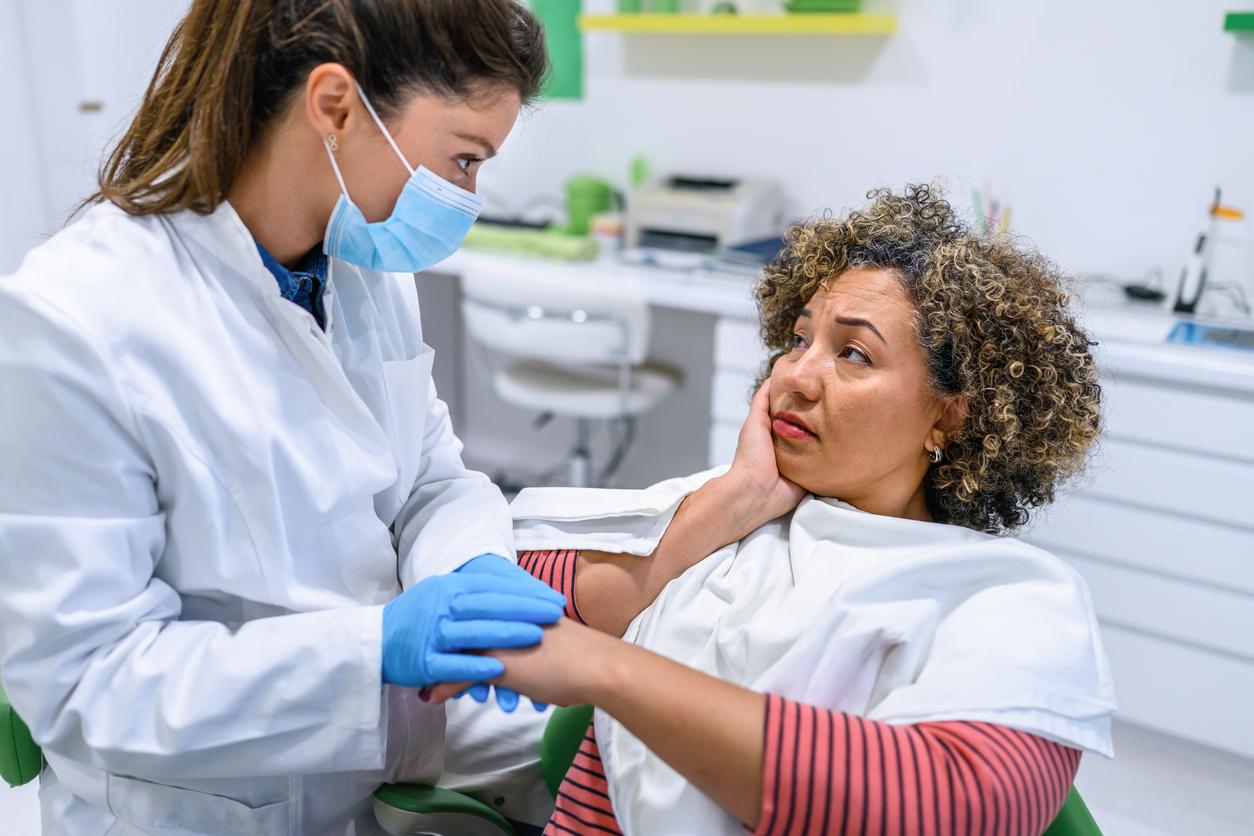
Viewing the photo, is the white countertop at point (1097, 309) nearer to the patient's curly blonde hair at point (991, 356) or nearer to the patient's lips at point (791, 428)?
the patient's curly blonde hair at point (991, 356)

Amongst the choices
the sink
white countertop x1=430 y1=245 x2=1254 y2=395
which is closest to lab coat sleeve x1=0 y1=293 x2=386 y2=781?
white countertop x1=430 y1=245 x2=1254 y2=395

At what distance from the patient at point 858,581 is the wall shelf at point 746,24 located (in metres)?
1.50

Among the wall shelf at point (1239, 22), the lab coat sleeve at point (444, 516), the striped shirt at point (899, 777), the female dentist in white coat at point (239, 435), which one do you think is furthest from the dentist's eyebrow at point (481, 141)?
the wall shelf at point (1239, 22)

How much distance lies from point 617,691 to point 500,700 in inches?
5.0

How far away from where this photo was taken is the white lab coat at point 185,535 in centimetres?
79

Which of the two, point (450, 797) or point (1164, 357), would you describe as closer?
point (450, 797)

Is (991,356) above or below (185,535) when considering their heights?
above

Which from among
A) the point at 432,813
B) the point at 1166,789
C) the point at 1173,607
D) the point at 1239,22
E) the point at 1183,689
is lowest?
the point at 1166,789

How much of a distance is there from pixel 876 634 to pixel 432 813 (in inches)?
18.9

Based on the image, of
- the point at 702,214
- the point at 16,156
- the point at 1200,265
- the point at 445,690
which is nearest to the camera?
the point at 445,690

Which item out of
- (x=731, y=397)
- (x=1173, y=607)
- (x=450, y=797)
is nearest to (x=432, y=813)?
(x=450, y=797)

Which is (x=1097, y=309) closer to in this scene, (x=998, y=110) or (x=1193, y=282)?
(x=1193, y=282)

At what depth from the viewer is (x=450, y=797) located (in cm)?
102

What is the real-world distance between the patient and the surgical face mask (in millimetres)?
372
